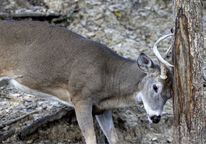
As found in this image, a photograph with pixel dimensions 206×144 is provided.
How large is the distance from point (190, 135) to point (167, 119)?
6.70 ft

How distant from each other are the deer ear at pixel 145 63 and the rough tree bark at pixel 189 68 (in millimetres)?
598

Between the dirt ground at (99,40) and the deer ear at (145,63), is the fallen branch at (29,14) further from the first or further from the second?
the deer ear at (145,63)

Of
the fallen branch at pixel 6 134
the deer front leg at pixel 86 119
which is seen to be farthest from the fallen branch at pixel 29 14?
the deer front leg at pixel 86 119

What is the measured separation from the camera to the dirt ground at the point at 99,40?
645 cm

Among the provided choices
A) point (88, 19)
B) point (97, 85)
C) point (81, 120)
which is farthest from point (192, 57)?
point (88, 19)

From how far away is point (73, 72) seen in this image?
550 centimetres

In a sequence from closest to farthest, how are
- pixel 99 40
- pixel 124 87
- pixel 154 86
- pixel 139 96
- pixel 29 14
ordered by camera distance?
pixel 154 86 < pixel 139 96 < pixel 124 87 < pixel 99 40 < pixel 29 14

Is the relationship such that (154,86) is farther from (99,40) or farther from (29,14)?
(29,14)

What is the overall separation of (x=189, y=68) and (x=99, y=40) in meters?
4.57

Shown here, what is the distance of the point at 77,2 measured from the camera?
9883 mm

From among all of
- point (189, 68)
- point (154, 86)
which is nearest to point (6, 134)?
point (154, 86)

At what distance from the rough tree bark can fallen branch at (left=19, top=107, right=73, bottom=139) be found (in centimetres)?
283

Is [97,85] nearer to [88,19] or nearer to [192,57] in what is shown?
[192,57]

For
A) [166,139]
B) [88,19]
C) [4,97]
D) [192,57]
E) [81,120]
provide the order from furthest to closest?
[88,19]
[4,97]
[166,139]
[81,120]
[192,57]
